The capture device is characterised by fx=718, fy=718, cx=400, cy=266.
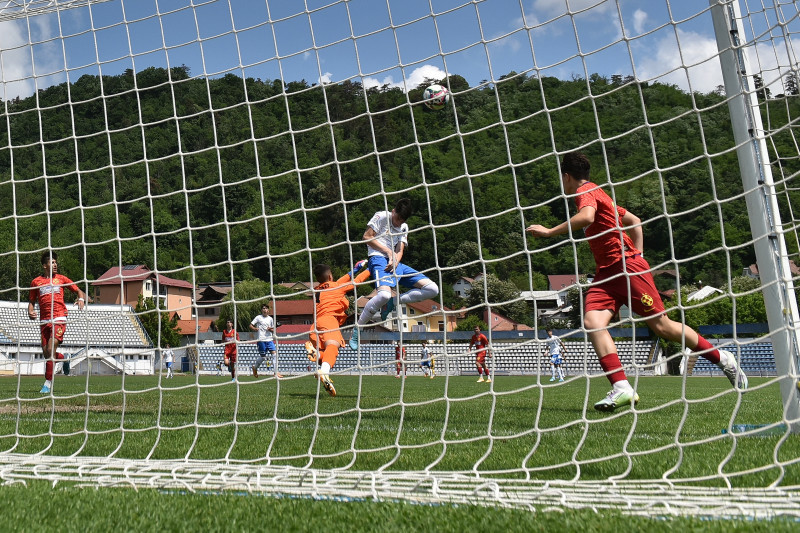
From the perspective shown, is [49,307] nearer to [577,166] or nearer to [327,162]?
[327,162]

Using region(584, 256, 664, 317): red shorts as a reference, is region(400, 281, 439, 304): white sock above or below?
above

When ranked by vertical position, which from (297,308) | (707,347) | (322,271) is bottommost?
(707,347)

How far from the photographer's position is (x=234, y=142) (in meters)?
5.00

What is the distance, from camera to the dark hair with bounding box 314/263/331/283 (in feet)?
28.0

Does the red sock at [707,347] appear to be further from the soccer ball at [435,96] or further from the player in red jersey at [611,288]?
the soccer ball at [435,96]

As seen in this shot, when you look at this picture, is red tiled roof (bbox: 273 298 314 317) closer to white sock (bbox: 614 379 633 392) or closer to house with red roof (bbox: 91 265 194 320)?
house with red roof (bbox: 91 265 194 320)

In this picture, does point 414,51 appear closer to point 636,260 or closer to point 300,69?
point 300,69

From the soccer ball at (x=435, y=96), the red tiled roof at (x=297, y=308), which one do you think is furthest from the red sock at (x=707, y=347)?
the red tiled roof at (x=297, y=308)

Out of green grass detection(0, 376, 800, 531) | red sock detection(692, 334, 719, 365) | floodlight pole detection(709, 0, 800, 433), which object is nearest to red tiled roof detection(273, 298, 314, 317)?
green grass detection(0, 376, 800, 531)

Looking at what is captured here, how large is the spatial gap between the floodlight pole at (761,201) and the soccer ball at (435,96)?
5.35 feet

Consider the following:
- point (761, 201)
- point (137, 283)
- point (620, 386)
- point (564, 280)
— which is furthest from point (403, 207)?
point (137, 283)

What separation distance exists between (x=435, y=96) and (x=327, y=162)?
0.84 meters

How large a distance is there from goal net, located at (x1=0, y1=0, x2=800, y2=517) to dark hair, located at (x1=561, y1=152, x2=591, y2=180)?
0.15 m

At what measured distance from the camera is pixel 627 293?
15.2 feet
